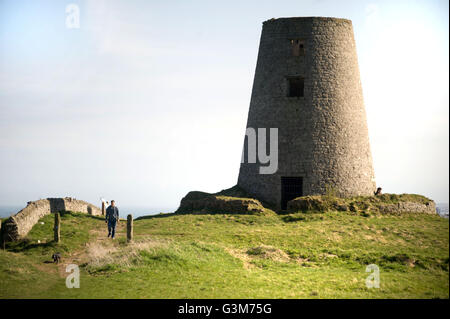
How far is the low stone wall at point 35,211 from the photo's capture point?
22406 millimetres

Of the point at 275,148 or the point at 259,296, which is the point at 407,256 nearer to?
the point at 259,296

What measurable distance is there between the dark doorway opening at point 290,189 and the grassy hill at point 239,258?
3.29 meters

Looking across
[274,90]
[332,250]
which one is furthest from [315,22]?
[332,250]

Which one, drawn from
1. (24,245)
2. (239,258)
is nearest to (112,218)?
(24,245)

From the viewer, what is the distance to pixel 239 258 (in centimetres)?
1991

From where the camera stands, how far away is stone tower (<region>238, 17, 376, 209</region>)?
31.6 m

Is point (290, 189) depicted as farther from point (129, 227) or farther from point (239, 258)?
point (129, 227)

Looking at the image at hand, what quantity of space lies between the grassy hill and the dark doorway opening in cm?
329

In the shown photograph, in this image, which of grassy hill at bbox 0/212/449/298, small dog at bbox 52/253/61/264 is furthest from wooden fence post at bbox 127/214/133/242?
small dog at bbox 52/253/61/264

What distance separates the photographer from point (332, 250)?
847 inches

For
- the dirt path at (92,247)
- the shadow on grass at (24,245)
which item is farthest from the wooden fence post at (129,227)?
the shadow on grass at (24,245)

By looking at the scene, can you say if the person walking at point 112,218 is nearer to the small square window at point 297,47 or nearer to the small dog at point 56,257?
the small dog at point 56,257

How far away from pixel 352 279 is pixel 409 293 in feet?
7.25
